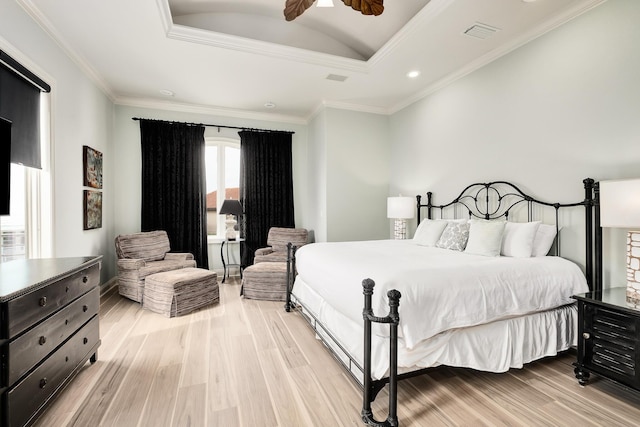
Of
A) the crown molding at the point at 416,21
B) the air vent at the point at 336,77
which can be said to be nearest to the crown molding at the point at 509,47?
the crown molding at the point at 416,21

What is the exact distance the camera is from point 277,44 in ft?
10.6

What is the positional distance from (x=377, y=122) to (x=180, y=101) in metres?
3.21

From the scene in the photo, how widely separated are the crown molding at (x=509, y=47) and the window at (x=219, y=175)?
3096mm

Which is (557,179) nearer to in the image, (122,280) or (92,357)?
(92,357)

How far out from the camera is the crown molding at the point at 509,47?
8.18 feet

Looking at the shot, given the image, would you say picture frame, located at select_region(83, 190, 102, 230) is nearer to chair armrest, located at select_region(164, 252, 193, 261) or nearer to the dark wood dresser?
chair armrest, located at select_region(164, 252, 193, 261)

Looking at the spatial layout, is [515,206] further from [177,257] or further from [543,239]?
[177,257]

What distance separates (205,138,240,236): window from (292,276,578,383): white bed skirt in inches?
137

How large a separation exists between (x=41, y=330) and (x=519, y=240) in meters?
3.41

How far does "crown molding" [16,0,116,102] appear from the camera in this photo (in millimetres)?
2478

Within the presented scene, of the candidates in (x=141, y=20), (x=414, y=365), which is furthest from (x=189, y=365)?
(x=141, y=20)

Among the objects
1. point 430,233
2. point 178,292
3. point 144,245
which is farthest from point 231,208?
point 430,233

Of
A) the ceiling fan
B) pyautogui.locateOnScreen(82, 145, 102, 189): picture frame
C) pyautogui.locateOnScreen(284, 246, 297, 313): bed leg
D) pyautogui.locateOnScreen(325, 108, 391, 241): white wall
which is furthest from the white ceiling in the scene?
pyautogui.locateOnScreen(284, 246, 297, 313): bed leg

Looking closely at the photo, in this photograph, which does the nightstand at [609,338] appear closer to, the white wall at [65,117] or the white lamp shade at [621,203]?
the white lamp shade at [621,203]
